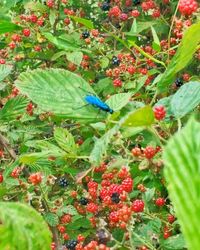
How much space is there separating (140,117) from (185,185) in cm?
38

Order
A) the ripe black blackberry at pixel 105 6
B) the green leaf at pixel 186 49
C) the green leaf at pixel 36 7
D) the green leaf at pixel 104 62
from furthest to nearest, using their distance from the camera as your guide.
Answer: the ripe black blackberry at pixel 105 6, the green leaf at pixel 36 7, the green leaf at pixel 104 62, the green leaf at pixel 186 49

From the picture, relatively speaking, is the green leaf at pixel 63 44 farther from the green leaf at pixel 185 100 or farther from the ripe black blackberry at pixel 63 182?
the green leaf at pixel 185 100

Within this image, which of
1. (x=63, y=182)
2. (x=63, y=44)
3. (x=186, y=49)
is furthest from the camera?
(x=63, y=44)

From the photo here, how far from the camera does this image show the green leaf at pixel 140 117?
78 centimetres

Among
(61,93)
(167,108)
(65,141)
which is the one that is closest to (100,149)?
(61,93)

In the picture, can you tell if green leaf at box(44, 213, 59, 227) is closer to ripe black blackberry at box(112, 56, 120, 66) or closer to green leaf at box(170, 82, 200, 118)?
green leaf at box(170, 82, 200, 118)

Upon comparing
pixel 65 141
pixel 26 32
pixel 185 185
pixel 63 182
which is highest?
pixel 185 185

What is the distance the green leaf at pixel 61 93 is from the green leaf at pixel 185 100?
0.14 m

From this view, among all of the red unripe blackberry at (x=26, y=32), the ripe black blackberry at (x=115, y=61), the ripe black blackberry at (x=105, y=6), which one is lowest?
the red unripe blackberry at (x=26, y=32)

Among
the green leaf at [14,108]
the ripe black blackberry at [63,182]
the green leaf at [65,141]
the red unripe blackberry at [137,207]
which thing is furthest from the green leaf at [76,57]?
the red unripe blackberry at [137,207]

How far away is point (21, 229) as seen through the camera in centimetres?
50

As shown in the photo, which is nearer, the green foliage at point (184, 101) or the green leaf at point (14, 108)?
the green foliage at point (184, 101)

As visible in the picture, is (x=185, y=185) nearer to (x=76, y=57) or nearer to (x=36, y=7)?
(x=76, y=57)

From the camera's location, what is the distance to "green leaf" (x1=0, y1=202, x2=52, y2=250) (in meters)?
0.49
